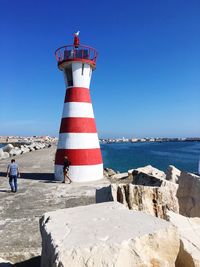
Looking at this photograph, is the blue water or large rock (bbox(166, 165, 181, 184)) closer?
large rock (bbox(166, 165, 181, 184))

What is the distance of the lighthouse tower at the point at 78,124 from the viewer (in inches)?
467

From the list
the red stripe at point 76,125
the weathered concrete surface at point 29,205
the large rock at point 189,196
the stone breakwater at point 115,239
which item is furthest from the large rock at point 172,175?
the stone breakwater at point 115,239

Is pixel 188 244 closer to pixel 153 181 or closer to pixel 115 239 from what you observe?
pixel 115 239

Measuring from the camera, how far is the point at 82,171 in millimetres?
11828

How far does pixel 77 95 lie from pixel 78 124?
1.17m

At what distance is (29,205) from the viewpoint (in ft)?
26.7

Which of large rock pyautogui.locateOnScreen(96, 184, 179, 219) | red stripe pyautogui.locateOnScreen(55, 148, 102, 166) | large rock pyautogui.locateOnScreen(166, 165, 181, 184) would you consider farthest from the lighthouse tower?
large rock pyautogui.locateOnScreen(96, 184, 179, 219)

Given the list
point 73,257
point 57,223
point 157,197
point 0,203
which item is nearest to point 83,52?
point 0,203

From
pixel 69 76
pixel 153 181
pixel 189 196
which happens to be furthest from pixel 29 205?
pixel 69 76

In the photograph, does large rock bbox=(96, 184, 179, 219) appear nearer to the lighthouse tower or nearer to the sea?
the lighthouse tower

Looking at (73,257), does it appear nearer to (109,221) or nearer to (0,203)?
(109,221)

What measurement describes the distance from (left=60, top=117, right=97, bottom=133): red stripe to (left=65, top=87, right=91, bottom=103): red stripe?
76 centimetres

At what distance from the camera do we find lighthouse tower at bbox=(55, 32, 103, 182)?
38.9ft

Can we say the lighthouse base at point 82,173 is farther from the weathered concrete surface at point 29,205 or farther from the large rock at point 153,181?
the large rock at point 153,181
